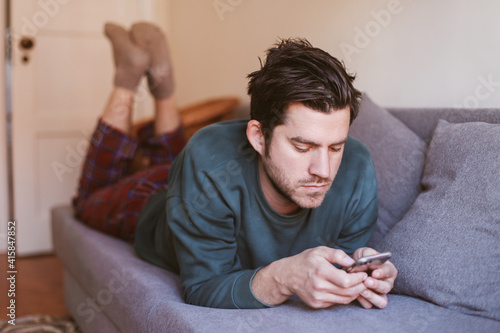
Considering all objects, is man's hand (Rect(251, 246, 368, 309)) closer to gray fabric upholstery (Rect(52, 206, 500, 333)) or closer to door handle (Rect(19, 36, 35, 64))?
gray fabric upholstery (Rect(52, 206, 500, 333))

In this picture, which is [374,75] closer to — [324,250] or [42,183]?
[324,250]

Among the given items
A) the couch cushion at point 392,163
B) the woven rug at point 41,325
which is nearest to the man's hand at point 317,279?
the couch cushion at point 392,163

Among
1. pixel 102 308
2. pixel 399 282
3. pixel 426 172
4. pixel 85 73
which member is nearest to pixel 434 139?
pixel 426 172

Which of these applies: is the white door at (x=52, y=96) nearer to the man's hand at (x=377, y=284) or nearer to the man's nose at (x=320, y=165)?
the man's nose at (x=320, y=165)

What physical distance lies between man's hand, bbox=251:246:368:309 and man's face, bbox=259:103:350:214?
6.6 inches

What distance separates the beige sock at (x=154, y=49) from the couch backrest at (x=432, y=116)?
3.53ft

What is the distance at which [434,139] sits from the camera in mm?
1451

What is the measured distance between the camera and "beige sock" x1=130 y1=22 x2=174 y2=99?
2.35 meters

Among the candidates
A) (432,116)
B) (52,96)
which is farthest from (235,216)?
(52,96)

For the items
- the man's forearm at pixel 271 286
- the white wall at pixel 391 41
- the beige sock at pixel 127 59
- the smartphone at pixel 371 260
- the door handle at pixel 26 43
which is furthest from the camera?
the door handle at pixel 26 43

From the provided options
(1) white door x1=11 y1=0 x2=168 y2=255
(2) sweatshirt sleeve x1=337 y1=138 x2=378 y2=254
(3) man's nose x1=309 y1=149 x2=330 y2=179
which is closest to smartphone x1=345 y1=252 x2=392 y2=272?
(3) man's nose x1=309 y1=149 x2=330 y2=179

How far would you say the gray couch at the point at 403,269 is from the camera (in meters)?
1.10

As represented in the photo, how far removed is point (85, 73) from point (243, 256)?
7.54ft

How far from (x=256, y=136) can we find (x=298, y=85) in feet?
0.63
